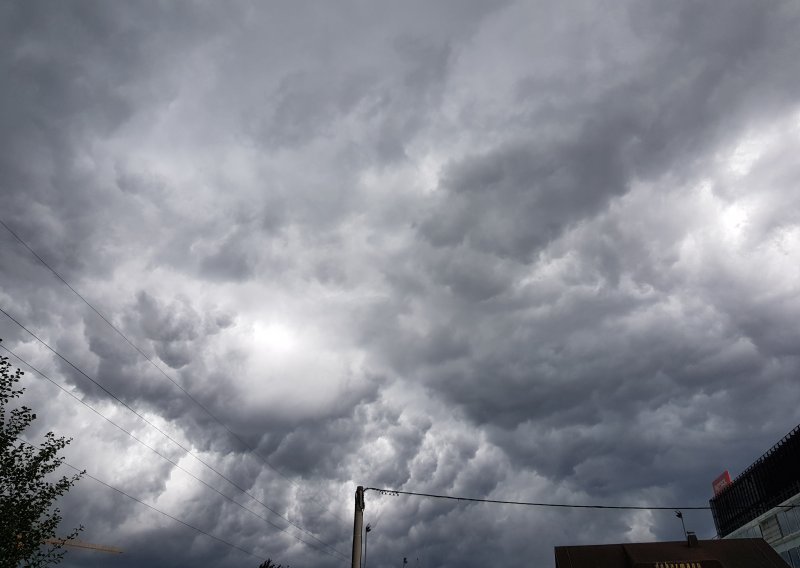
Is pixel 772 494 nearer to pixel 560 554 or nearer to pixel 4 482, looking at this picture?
pixel 560 554

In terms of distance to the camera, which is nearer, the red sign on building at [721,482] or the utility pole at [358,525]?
the utility pole at [358,525]

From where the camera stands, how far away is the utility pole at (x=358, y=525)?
115 feet

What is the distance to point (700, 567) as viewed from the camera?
24.9m

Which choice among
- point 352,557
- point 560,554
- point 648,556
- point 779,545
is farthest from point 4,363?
point 779,545

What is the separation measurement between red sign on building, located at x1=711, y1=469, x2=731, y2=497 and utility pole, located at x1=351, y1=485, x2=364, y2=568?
97.8m

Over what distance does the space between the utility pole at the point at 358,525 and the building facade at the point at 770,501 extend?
45.2 metres

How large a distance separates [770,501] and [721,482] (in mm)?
28855

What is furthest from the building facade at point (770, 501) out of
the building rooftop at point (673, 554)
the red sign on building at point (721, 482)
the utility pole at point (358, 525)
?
the utility pole at point (358, 525)

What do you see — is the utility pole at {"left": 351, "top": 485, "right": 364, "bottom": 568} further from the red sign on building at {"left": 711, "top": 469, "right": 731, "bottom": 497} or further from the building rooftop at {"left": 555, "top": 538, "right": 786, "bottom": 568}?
the red sign on building at {"left": 711, "top": 469, "right": 731, "bottom": 497}

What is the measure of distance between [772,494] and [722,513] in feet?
99.6

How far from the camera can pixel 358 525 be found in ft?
120

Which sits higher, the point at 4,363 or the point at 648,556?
the point at 4,363

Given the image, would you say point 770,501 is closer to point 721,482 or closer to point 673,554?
point 721,482

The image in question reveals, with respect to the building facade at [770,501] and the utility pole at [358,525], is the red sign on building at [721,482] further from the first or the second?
the utility pole at [358,525]
